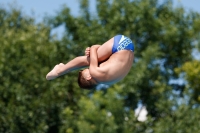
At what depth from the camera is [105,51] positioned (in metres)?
8.49

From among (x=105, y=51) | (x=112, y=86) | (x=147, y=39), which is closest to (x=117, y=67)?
(x=105, y=51)

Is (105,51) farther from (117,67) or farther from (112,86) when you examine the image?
(112,86)

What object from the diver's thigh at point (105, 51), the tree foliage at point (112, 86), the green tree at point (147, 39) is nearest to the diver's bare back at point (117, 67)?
the diver's thigh at point (105, 51)

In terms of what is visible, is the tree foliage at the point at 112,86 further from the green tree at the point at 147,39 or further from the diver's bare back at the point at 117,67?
the diver's bare back at the point at 117,67

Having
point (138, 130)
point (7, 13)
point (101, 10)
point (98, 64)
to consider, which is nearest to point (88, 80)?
point (98, 64)

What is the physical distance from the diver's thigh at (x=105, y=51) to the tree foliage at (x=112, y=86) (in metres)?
12.9

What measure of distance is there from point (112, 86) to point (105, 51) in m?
14.5

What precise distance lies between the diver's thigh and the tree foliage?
12897 millimetres

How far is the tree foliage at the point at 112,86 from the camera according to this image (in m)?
22.7

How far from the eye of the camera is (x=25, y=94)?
2350 cm

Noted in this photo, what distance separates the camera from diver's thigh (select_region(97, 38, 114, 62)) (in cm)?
848

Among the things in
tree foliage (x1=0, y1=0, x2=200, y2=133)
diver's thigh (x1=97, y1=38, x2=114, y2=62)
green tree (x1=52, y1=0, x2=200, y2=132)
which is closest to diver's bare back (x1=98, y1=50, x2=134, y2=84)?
diver's thigh (x1=97, y1=38, x2=114, y2=62)

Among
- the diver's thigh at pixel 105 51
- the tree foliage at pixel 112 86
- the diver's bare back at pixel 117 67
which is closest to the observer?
the diver's bare back at pixel 117 67

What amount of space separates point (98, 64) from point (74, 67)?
286 millimetres
